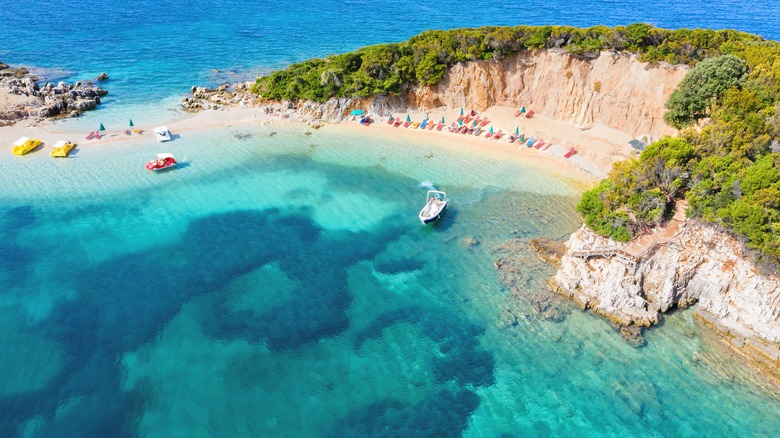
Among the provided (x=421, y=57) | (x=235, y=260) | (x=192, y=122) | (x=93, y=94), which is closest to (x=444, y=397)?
(x=235, y=260)

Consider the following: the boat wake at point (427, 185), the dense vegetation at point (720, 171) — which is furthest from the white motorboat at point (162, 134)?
the dense vegetation at point (720, 171)

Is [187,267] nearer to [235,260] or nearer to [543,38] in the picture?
[235,260]

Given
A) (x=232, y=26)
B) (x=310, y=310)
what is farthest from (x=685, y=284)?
(x=232, y=26)

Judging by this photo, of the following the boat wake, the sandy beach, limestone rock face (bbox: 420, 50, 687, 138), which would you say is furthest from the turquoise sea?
limestone rock face (bbox: 420, 50, 687, 138)

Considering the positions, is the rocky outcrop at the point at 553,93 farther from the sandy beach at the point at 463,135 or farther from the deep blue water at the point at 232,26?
the deep blue water at the point at 232,26

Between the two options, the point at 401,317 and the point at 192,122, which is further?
the point at 192,122

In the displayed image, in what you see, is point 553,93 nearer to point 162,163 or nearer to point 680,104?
point 680,104
